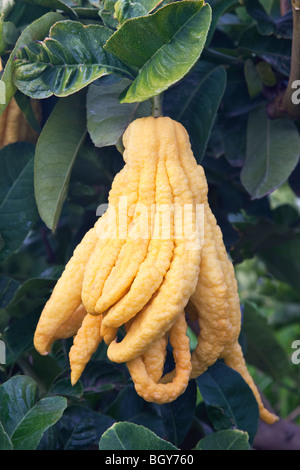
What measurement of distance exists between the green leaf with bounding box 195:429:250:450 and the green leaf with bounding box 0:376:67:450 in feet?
0.75

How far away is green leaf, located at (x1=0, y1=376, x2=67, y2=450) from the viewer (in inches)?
30.1

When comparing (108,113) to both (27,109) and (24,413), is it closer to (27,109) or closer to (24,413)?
(27,109)

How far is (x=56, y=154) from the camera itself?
0.90m

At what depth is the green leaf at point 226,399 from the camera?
90 cm

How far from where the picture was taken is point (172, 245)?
0.74 meters

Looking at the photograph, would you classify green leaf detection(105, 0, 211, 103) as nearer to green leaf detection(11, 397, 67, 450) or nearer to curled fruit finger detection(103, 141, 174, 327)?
curled fruit finger detection(103, 141, 174, 327)

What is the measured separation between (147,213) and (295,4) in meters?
0.39

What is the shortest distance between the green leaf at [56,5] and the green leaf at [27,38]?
4cm

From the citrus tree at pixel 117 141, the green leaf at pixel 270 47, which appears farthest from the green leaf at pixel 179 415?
the green leaf at pixel 270 47

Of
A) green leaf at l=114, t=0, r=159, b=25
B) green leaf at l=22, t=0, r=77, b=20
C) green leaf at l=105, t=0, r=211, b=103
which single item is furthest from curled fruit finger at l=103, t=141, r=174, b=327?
green leaf at l=22, t=0, r=77, b=20

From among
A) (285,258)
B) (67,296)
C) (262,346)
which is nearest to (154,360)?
(67,296)

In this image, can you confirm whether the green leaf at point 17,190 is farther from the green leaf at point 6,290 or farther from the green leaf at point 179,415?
the green leaf at point 179,415

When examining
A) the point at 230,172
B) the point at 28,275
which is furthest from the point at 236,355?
the point at 28,275

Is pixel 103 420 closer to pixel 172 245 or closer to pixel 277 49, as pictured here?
pixel 172 245
